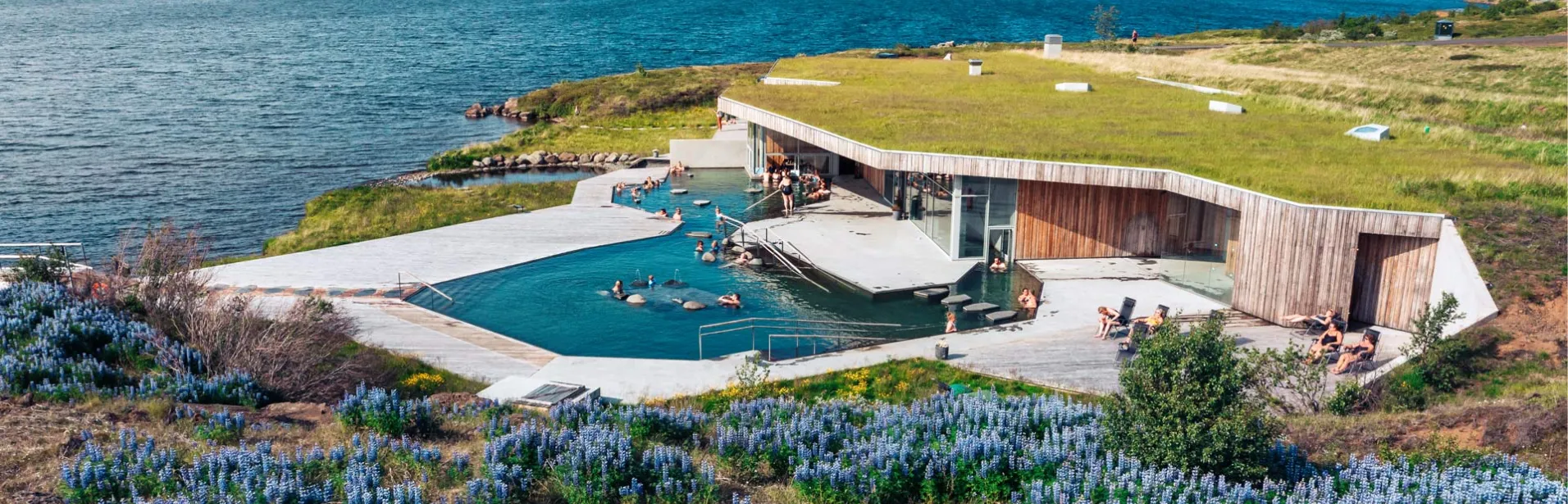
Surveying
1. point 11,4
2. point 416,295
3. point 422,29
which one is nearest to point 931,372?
point 416,295

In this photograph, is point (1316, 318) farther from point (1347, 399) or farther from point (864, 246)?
point (864, 246)

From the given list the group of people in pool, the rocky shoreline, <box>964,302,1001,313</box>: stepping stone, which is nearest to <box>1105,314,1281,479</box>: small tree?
<box>964,302,1001,313</box>: stepping stone

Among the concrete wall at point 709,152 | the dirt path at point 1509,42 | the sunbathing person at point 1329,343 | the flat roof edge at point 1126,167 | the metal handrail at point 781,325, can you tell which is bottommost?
the metal handrail at point 781,325

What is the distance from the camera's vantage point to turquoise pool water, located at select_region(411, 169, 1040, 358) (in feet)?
73.8

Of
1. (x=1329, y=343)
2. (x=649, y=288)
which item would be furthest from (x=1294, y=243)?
(x=649, y=288)

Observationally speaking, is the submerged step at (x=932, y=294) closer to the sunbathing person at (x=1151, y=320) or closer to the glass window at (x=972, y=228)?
the glass window at (x=972, y=228)

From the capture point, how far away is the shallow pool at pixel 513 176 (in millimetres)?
45688

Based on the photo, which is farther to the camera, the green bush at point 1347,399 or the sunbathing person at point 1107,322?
the sunbathing person at point 1107,322

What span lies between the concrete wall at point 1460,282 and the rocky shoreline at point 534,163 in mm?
32196

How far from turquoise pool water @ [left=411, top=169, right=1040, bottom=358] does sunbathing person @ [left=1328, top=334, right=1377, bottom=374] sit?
733 centimetres

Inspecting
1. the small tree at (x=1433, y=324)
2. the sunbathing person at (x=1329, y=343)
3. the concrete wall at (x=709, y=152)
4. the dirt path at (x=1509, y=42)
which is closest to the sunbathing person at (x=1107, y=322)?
the sunbathing person at (x=1329, y=343)

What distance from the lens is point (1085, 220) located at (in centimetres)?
2850

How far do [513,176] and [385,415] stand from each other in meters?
33.9

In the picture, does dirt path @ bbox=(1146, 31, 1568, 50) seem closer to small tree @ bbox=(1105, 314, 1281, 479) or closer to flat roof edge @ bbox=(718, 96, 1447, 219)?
flat roof edge @ bbox=(718, 96, 1447, 219)
